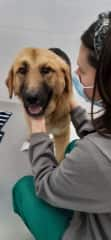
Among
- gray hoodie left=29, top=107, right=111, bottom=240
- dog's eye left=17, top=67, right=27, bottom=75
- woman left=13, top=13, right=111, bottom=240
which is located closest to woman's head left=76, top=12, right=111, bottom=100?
woman left=13, top=13, right=111, bottom=240

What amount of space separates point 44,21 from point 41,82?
2.79 ft

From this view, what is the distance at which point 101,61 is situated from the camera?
0.84 m

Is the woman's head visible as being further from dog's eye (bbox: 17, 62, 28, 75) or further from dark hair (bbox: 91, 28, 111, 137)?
dog's eye (bbox: 17, 62, 28, 75)

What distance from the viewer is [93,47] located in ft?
3.17

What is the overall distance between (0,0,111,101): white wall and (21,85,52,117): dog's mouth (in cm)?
80

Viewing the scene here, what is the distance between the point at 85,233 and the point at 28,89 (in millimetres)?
630

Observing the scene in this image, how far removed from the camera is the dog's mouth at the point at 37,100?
1.42m

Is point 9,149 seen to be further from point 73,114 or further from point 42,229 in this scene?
point 42,229

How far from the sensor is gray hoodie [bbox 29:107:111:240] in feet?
2.80

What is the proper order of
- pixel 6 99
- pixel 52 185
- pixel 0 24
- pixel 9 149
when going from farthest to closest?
1. pixel 6 99
2. pixel 0 24
3. pixel 9 149
4. pixel 52 185

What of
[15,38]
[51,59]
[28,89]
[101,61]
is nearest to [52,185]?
[101,61]

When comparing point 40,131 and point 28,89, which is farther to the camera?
point 28,89

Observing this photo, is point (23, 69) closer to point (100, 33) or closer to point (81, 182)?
point (100, 33)

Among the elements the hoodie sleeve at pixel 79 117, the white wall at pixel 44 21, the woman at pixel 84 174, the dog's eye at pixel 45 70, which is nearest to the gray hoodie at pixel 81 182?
the woman at pixel 84 174
